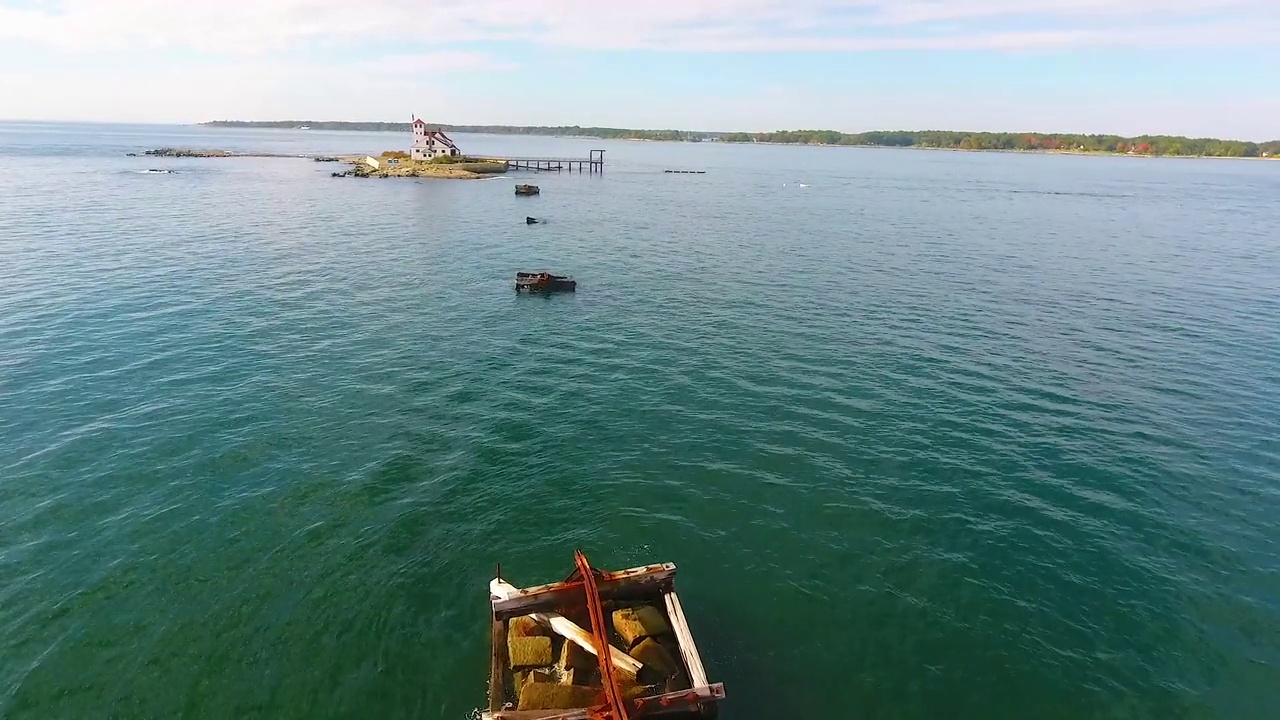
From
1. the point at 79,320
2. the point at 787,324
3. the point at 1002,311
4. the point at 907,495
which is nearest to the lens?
the point at 907,495

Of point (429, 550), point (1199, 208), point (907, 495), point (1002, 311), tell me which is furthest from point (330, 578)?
point (1199, 208)

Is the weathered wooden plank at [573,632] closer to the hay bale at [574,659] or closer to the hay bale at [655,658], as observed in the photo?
the hay bale at [574,659]

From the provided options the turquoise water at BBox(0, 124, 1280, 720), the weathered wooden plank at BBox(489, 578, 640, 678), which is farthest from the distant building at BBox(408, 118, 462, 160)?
the weathered wooden plank at BBox(489, 578, 640, 678)

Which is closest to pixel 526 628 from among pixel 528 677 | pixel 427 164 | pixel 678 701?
pixel 528 677

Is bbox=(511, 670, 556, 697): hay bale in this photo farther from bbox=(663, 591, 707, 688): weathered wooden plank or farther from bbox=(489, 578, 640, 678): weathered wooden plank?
bbox=(663, 591, 707, 688): weathered wooden plank

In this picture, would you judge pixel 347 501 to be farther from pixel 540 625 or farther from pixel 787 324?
pixel 787 324
